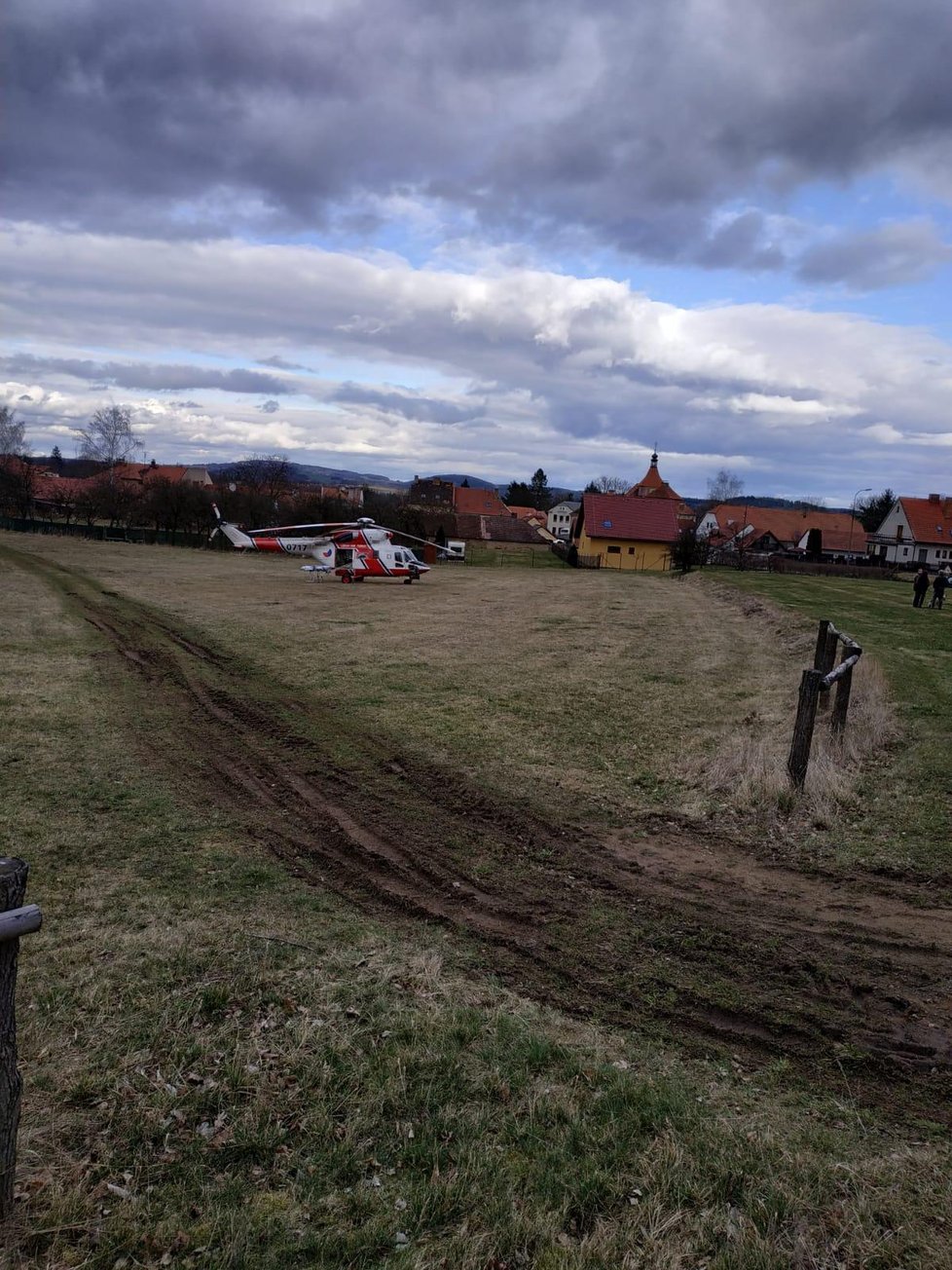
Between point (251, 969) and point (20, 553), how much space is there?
43.2m

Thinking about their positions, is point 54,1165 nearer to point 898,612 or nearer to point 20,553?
point 898,612

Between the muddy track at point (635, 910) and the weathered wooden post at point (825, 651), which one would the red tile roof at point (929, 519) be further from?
the muddy track at point (635, 910)

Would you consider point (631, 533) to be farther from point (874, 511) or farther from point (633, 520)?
point (874, 511)

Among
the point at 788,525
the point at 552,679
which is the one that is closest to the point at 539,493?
the point at 788,525

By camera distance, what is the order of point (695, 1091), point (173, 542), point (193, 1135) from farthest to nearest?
point (173, 542), point (695, 1091), point (193, 1135)

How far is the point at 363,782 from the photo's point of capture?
9.32 meters

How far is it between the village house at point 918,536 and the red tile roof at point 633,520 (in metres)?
32.4

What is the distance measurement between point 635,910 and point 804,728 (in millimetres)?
3712

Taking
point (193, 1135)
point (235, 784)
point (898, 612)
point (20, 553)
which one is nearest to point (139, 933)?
point (193, 1135)

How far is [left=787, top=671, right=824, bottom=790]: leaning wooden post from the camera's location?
888 centimetres

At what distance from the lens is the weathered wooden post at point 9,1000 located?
8.96ft

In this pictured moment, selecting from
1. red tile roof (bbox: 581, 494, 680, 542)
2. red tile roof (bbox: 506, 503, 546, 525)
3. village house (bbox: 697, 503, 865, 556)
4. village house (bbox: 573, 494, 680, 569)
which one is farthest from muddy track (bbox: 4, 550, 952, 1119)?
red tile roof (bbox: 506, 503, 546, 525)

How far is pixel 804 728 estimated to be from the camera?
893 cm

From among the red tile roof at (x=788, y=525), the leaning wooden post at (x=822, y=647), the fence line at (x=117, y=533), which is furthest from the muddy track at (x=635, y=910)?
the red tile roof at (x=788, y=525)
